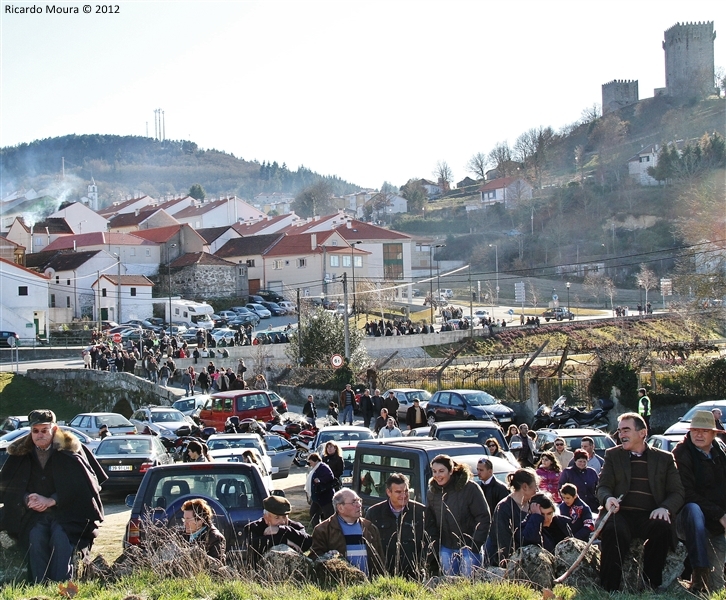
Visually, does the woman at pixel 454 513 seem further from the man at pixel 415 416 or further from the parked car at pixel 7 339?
the parked car at pixel 7 339

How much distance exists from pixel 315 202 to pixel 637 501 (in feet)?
586

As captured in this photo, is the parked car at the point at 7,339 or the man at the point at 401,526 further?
the parked car at the point at 7,339

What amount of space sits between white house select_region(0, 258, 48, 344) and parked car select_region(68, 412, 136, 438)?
42325 mm

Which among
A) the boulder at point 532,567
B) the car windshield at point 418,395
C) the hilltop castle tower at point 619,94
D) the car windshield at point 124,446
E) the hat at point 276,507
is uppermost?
the hilltop castle tower at point 619,94

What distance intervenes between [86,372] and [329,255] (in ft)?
145

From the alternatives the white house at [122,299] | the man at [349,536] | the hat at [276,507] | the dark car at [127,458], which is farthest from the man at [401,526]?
the white house at [122,299]

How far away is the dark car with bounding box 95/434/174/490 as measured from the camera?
17656 mm

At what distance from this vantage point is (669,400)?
89.4 ft

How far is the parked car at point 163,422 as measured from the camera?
1020 inches

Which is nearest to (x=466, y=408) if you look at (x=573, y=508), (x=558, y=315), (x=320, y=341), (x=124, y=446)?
(x=124, y=446)

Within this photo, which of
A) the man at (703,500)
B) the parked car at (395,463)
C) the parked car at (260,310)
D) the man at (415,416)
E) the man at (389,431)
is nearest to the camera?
the man at (703,500)

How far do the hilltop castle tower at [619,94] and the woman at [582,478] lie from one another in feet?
622

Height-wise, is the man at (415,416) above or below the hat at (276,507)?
below

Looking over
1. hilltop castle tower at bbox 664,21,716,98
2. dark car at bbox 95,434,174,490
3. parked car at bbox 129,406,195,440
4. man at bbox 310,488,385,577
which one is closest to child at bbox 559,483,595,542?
man at bbox 310,488,385,577
